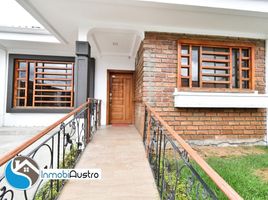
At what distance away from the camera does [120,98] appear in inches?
231

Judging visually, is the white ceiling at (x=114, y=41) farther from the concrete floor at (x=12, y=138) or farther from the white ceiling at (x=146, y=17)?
the concrete floor at (x=12, y=138)

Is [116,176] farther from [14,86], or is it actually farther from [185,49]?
[14,86]

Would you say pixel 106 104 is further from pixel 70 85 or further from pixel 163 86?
pixel 163 86

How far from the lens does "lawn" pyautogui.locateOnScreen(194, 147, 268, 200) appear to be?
2.15m

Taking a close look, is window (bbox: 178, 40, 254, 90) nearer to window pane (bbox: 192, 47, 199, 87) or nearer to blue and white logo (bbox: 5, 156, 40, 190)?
window pane (bbox: 192, 47, 199, 87)

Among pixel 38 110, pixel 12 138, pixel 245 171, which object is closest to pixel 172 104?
pixel 245 171

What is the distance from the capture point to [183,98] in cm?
348

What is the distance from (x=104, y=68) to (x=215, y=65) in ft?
10.9

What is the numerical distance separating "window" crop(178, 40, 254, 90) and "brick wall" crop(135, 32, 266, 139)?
0.54ft

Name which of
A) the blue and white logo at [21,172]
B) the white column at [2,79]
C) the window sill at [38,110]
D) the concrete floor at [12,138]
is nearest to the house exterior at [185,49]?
the white column at [2,79]

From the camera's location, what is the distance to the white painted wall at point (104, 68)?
559 centimetres

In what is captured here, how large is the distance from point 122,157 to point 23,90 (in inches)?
182

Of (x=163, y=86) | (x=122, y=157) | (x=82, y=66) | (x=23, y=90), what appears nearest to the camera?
(x=122, y=157)

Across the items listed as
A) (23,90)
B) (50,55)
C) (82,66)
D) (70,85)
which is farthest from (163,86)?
(23,90)
